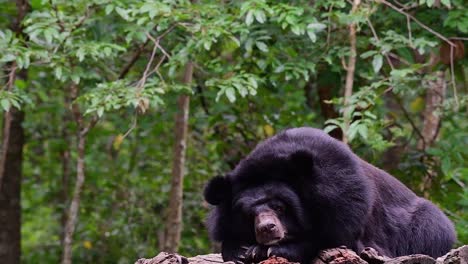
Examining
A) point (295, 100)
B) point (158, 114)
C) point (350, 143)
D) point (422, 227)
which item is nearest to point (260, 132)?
point (295, 100)

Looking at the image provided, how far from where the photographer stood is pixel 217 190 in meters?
5.00

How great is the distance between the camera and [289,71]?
714 centimetres

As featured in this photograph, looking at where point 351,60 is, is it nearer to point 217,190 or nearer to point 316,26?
point 316,26

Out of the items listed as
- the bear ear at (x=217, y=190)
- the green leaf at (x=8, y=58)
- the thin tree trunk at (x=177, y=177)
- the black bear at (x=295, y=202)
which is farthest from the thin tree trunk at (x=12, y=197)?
the bear ear at (x=217, y=190)

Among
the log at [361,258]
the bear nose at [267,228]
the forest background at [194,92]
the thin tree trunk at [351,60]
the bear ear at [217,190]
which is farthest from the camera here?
the thin tree trunk at [351,60]

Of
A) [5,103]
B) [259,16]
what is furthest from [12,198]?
[259,16]

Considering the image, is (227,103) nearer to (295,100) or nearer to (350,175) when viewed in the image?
(295,100)

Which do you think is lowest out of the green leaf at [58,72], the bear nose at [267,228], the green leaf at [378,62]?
the bear nose at [267,228]

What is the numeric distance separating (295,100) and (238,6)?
6.57ft

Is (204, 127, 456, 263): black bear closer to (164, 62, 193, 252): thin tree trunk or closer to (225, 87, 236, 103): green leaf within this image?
(225, 87, 236, 103): green leaf

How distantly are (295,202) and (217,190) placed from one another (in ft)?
1.60

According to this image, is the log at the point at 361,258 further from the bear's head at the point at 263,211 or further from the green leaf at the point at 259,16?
the green leaf at the point at 259,16

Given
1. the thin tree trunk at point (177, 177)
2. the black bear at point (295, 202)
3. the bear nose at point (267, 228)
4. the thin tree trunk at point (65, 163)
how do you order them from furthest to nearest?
the thin tree trunk at point (65, 163) → the thin tree trunk at point (177, 177) → the black bear at point (295, 202) → the bear nose at point (267, 228)

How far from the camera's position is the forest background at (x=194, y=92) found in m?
6.92
